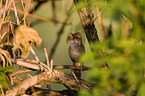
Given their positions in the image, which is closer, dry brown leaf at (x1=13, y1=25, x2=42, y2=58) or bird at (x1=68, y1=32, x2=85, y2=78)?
dry brown leaf at (x1=13, y1=25, x2=42, y2=58)

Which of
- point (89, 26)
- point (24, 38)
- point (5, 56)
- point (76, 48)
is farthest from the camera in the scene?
point (76, 48)

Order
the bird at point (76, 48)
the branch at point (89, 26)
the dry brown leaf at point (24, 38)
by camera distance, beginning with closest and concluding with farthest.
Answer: the dry brown leaf at point (24, 38) → the branch at point (89, 26) → the bird at point (76, 48)

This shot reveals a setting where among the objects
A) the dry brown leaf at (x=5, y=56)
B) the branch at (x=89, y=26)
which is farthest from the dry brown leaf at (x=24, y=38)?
the branch at (x=89, y=26)

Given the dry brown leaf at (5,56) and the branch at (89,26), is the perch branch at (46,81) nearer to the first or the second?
the dry brown leaf at (5,56)

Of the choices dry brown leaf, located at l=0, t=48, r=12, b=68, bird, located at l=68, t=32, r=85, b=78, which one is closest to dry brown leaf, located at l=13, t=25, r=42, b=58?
dry brown leaf, located at l=0, t=48, r=12, b=68

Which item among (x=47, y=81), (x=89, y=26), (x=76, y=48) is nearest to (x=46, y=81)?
(x=47, y=81)

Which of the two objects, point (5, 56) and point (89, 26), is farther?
point (89, 26)

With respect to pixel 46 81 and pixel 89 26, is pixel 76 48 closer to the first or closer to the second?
pixel 89 26

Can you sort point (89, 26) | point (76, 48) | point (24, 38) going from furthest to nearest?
point (76, 48) < point (89, 26) < point (24, 38)

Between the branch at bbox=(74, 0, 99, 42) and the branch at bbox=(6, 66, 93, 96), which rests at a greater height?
the branch at bbox=(74, 0, 99, 42)

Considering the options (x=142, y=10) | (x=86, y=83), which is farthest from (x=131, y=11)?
(x=86, y=83)

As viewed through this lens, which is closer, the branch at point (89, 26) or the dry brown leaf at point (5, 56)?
the dry brown leaf at point (5, 56)

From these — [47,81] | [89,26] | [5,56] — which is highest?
[89,26]

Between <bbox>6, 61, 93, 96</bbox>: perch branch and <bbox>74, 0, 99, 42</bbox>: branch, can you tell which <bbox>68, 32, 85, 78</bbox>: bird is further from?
<bbox>6, 61, 93, 96</bbox>: perch branch
